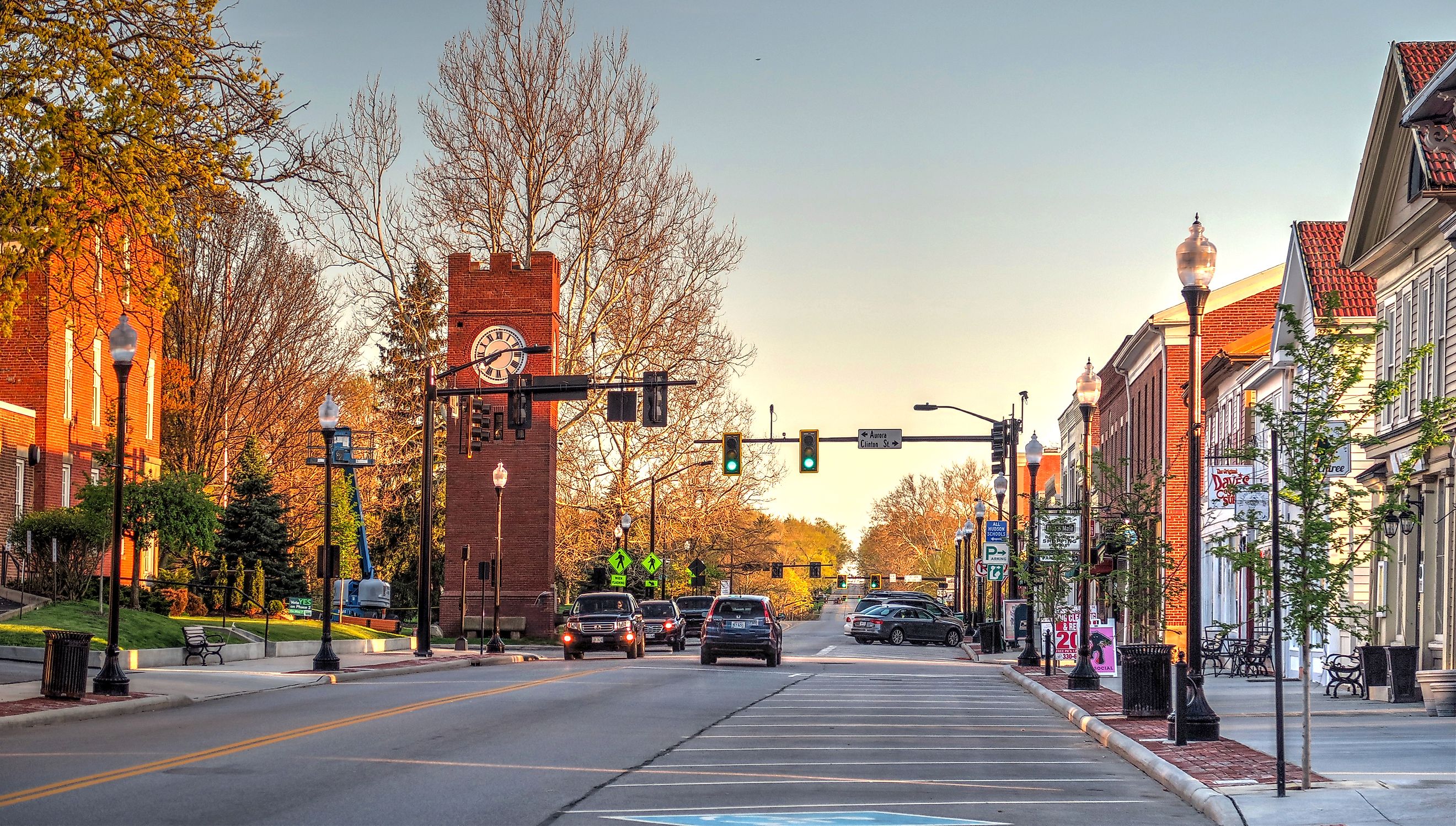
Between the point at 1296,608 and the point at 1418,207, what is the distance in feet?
50.5

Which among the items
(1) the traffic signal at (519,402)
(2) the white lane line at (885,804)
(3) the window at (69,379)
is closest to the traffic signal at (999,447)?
(1) the traffic signal at (519,402)

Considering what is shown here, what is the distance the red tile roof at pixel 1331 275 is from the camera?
31.1 m

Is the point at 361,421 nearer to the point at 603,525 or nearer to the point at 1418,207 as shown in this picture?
the point at 603,525

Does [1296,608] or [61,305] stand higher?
[61,305]

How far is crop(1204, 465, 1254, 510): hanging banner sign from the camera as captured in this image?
1883cm

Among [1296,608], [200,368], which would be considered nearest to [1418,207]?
[1296,608]

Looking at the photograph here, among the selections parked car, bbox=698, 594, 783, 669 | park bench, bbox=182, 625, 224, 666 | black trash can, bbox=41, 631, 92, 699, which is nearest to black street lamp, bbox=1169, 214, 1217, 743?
black trash can, bbox=41, 631, 92, 699

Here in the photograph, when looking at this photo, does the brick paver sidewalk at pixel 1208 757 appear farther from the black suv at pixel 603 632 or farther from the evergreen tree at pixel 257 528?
the evergreen tree at pixel 257 528

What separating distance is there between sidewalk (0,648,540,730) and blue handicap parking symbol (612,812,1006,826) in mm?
9533

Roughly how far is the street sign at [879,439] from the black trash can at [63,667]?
2921 cm

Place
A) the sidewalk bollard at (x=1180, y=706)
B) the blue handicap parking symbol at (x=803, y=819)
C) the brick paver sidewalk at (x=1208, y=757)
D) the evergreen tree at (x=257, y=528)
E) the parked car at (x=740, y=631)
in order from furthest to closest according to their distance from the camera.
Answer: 1. the evergreen tree at (x=257, y=528)
2. the parked car at (x=740, y=631)
3. the sidewalk bollard at (x=1180, y=706)
4. the brick paver sidewalk at (x=1208, y=757)
5. the blue handicap parking symbol at (x=803, y=819)

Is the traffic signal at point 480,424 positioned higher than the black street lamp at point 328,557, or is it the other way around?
the traffic signal at point 480,424

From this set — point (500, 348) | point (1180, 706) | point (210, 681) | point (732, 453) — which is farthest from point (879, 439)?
point (1180, 706)

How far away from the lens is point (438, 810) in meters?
10.9
